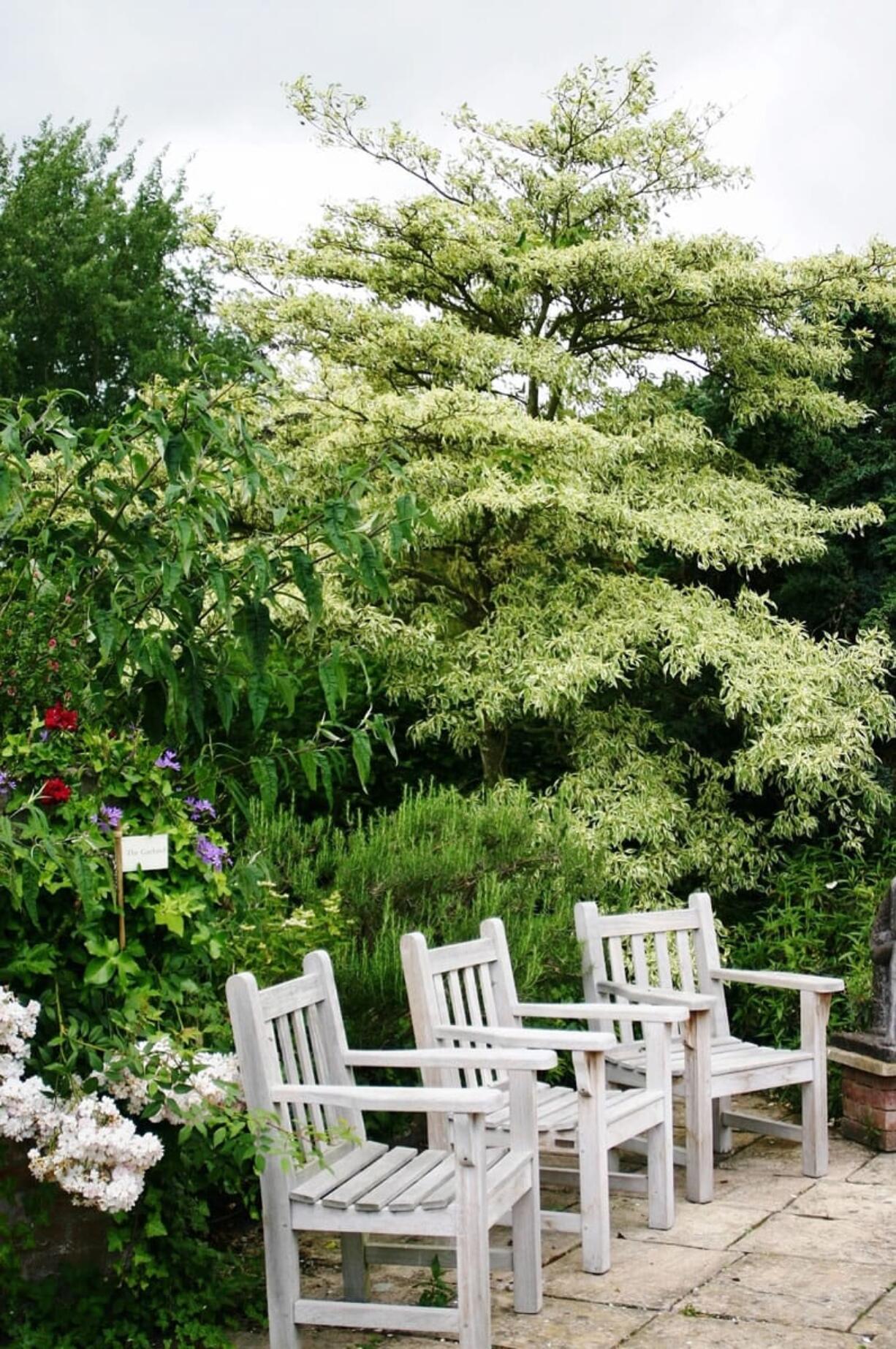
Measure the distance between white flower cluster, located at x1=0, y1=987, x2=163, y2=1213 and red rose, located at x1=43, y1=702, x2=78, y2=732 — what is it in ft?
2.01

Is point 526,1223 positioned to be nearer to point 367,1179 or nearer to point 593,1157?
point 593,1157

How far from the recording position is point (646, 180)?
295 inches

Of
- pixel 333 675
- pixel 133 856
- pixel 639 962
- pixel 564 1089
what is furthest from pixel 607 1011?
pixel 133 856

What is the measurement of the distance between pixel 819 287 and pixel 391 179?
7.42 ft

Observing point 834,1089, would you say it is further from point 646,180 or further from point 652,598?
point 646,180

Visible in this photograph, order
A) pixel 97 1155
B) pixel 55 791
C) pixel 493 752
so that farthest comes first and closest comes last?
pixel 493 752
pixel 55 791
pixel 97 1155

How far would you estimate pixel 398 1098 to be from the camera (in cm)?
315

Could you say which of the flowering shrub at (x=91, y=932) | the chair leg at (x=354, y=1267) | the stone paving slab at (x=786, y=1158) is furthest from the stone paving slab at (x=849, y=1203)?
the flowering shrub at (x=91, y=932)

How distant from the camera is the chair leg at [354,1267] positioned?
11.5 ft

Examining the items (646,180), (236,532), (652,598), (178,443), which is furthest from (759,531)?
(178,443)

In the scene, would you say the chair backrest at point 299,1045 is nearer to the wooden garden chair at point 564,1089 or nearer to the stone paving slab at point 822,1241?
the wooden garden chair at point 564,1089

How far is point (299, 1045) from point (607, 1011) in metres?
1.05

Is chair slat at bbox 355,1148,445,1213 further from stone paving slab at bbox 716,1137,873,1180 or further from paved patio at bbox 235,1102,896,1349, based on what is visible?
stone paving slab at bbox 716,1137,873,1180

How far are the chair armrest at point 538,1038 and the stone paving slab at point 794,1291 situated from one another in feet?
2.19
